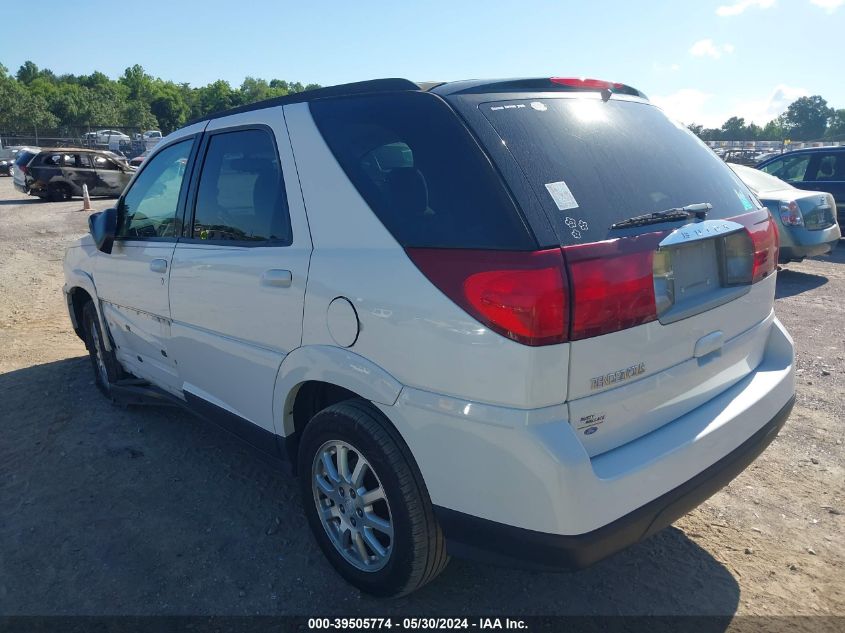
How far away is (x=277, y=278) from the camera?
8.84 ft

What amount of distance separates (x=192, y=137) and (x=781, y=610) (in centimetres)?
365

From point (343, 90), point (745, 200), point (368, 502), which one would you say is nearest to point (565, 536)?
Answer: point (368, 502)

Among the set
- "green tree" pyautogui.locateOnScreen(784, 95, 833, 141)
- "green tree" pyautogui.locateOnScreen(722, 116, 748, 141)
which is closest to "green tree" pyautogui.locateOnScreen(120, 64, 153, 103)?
"green tree" pyautogui.locateOnScreen(722, 116, 748, 141)

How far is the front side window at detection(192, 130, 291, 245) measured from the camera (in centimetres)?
285

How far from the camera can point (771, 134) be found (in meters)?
112

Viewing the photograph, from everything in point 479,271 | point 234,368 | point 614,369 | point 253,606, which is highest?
point 479,271

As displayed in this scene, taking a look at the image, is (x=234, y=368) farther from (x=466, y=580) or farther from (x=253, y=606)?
(x=466, y=580)

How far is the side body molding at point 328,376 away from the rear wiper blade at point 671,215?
96 centimetres

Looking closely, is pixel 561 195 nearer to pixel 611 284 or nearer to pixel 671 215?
pixel 611 284

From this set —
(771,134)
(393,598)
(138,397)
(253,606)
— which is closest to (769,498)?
(393,598)

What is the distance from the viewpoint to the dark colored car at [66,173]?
65.0ft

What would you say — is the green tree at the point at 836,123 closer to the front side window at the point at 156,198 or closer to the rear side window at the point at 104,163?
the rear side window at the point at 104,163

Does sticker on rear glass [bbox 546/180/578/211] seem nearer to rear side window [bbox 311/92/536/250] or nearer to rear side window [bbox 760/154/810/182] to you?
rear side window [bbox 311/92/536/250]

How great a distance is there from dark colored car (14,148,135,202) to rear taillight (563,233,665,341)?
68.8 feet
